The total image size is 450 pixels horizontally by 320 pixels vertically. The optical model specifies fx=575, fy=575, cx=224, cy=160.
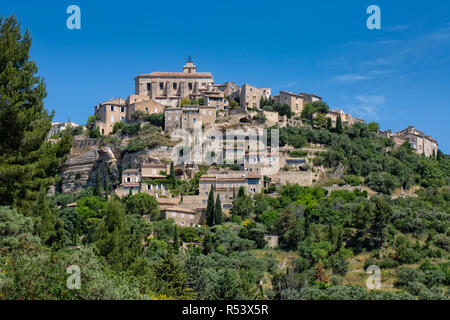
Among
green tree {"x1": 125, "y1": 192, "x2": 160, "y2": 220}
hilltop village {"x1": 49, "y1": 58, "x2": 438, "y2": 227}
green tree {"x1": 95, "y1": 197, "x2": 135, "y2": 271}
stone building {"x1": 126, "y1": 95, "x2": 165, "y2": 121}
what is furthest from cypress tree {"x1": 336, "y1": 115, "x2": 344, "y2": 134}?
green tree {"x1": 95, "y1": 197, "x2": 135, "y2": 271}

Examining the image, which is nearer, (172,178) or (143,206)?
(143,206)

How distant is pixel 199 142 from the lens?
68.6 metres

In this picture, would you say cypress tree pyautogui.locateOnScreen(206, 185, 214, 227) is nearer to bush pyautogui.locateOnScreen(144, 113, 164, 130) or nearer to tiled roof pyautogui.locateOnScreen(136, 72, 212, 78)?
bush pyautogui.locateOnScreen(144, 113, 164, 130)

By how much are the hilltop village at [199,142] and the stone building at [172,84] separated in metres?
0.14

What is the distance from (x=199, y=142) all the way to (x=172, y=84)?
17568 millimetres

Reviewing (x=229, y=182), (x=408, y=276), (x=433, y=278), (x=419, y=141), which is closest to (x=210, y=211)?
(x=229, y=182)

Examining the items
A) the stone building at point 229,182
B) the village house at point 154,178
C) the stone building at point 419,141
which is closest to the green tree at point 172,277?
the stone building at point 229,182

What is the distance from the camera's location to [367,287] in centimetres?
4300

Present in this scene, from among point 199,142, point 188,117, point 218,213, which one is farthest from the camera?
point 188,117

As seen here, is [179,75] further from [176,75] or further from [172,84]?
[172,84]

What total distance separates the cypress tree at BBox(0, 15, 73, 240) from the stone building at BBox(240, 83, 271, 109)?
55921 mm

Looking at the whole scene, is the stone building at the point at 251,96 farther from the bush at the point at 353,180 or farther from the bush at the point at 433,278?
the bush at the point at 433,278

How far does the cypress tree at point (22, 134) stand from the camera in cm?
2167

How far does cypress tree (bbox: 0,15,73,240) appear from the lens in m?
21.7
